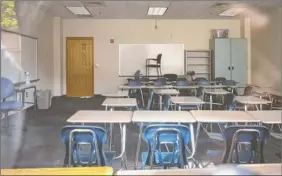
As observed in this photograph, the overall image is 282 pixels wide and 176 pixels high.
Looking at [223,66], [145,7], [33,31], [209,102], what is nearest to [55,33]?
[33,31]

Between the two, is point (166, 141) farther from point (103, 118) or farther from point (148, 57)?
point (148, 57)

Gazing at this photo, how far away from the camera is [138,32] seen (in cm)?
1166

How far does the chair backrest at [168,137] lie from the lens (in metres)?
2.72

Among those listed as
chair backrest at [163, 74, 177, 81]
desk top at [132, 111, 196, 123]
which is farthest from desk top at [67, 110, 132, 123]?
chair backrest at [163, 74, 177, 81]

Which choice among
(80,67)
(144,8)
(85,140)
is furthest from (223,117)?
(80,67)

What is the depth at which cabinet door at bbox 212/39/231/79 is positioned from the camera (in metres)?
11.1

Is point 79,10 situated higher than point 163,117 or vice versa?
point 79,10

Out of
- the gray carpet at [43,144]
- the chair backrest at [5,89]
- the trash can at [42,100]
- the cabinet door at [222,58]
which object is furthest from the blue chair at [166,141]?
the cabinet door at [222,58]

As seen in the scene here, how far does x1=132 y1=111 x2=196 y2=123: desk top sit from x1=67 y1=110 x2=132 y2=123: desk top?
4.0 inches

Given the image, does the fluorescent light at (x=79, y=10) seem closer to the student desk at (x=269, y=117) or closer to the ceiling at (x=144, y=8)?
the ceiling at (x=144, y=8)

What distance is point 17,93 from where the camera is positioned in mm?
6336

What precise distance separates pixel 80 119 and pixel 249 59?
9.40 m

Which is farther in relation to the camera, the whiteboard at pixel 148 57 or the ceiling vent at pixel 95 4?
the whiteboard at pixel 148 57

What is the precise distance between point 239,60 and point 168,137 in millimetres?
9058
